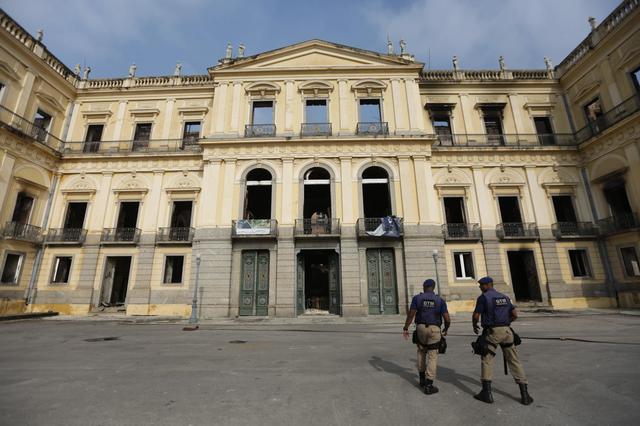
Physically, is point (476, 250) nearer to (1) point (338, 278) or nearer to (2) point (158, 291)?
(1) point (338, 278)

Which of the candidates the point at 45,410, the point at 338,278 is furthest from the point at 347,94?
the point at 45,410

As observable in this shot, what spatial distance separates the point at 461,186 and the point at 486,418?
16917 mm

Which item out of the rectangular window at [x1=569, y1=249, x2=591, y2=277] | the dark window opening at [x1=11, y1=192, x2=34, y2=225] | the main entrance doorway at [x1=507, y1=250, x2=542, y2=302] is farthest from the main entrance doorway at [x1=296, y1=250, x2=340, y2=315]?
the dark window opening at [x1=11, y1=192, x2=34, y2=225]

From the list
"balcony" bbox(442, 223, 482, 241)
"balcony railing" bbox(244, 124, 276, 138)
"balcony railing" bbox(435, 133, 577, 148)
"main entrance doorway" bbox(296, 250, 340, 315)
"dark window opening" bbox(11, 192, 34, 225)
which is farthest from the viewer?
"balcony railing" bbox(435, 133, 577, 148)

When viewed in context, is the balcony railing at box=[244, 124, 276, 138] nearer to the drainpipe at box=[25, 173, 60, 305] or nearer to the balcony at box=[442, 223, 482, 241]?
the balcony at box=[442, 223, 482, 241]

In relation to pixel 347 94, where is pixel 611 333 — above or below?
below

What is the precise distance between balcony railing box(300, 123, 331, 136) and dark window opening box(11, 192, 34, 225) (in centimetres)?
1618

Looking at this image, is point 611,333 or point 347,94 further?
point 347,94

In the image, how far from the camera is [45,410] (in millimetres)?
3855

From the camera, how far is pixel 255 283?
52.1 feet

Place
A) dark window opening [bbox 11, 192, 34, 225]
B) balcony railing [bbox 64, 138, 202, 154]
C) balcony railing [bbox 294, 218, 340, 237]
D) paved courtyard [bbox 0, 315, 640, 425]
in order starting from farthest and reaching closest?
balcony railing [bbox 64, 138, 202, 154] → dark window opening [bbox 11, 192, 34, 225] → balcony railing [bbox 294, 218, 340, 237] → paved courtyard [bbox 0, 315, 640, 425]

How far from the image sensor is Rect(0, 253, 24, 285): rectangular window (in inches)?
641

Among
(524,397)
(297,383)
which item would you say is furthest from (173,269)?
(524,397)

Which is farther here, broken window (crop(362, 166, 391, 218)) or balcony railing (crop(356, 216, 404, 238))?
broken window (crop(362, 166, 391, 218))
